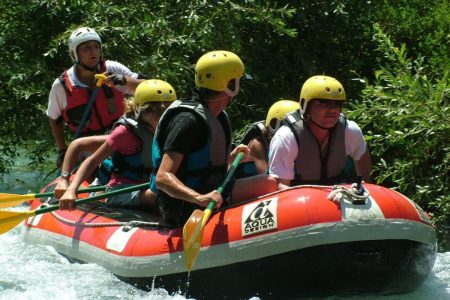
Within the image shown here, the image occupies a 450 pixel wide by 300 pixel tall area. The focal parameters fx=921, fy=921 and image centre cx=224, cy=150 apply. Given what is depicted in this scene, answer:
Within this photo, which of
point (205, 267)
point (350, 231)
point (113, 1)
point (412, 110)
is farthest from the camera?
point (113, 1)

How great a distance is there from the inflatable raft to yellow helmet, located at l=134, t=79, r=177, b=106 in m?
1.06

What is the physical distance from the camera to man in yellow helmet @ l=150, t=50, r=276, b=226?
16.5ft

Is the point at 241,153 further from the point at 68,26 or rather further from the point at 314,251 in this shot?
the point at 68,26

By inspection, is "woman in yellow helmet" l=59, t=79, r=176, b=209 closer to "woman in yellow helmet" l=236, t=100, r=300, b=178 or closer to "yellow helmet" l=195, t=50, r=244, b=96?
"woman in yellow helmet" l=236, t=100, r=300, b=178

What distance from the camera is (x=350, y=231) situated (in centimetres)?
477

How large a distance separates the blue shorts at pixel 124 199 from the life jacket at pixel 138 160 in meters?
0.10

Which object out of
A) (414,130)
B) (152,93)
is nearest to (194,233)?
(152,93)

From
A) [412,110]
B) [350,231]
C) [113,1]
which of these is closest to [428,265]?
[350,231]

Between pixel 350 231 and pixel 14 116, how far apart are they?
5679 millimetres

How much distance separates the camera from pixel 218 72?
5.21m

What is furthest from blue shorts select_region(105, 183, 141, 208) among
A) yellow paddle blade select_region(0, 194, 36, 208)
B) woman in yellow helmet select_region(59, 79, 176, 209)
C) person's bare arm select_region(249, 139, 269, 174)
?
person's bare arm select_region(249, 139, 269, 174)

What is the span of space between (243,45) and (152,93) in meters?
3.27

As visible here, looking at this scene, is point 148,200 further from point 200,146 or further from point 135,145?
point 200,146

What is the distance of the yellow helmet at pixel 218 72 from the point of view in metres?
5.22
